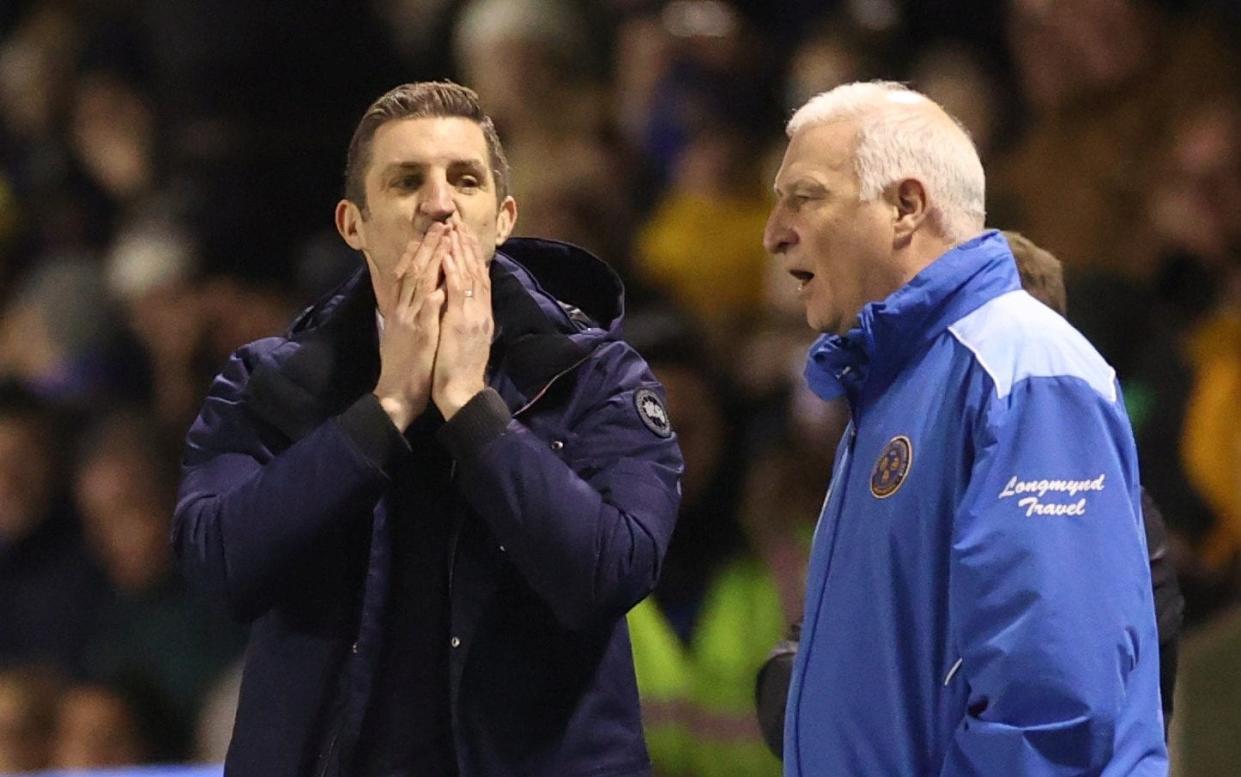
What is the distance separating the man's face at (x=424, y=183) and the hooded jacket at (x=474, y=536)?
4.5 inches

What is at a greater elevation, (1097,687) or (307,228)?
(1097,687)

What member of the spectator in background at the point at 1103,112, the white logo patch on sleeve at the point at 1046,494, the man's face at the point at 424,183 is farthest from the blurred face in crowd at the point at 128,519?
the white logo patch on sleeve at the point at 1046,494

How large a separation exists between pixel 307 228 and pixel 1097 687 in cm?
504

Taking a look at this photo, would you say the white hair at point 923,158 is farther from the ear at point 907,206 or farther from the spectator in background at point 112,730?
the spectator in background at point 112,730

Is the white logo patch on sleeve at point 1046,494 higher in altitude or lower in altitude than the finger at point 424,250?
lower

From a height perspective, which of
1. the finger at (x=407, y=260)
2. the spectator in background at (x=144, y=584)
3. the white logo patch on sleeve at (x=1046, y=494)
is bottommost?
the spectator in background at (x=144, y=584)

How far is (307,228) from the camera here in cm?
693

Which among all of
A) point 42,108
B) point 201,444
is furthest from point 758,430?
point 42,108

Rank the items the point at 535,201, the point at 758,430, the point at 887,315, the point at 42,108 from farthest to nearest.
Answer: the point at 42,108 → the point at 535,201 → the point at 758,430 → the point at 887,315

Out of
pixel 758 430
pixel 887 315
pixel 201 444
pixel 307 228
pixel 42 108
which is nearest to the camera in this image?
pixel 887 315

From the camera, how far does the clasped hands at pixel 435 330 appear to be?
8.36 ft

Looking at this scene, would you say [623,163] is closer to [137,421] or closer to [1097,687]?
[137,421]

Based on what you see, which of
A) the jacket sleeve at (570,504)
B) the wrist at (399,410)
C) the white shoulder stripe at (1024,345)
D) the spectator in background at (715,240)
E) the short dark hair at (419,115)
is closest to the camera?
the white shoulder stripe at (1024,345)

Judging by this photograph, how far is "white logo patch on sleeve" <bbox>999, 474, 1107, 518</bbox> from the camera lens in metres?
2.24
